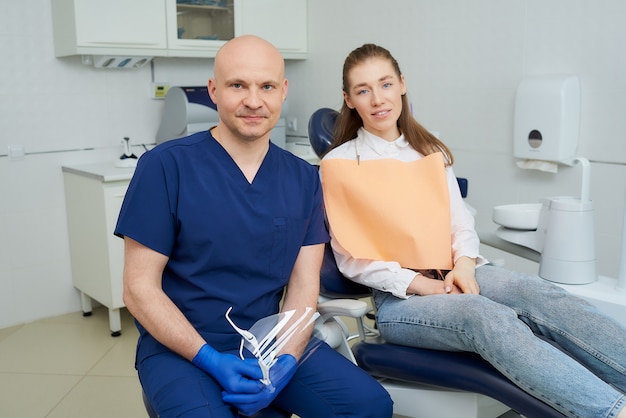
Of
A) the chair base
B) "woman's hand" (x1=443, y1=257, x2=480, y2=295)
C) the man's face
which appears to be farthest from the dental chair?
the man's face

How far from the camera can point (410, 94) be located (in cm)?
331

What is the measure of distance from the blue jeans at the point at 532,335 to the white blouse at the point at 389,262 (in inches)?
2.6

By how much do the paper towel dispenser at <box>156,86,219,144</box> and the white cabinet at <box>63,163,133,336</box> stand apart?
41 cm

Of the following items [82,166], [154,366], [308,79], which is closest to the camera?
[154,366]

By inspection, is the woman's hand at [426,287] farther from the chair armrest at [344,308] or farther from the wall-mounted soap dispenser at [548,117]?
the wall-mounted soap dispenser at [548,117]

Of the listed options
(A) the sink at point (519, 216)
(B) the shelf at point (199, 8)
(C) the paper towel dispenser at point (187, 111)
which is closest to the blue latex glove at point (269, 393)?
(A) the sink at point (519, 216)

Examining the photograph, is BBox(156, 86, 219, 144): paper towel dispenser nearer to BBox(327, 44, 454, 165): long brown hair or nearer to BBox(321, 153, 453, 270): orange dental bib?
BBox(327, 44, 454, 165): long brown hair

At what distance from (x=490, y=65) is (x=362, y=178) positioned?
1.36 meters

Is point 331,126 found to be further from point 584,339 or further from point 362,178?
point 584,339

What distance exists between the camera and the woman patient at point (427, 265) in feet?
4.72

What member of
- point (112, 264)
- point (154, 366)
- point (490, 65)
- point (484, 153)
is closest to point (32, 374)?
point (112, 264)

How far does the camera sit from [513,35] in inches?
109

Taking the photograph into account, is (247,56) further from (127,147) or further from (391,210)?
(127,147)

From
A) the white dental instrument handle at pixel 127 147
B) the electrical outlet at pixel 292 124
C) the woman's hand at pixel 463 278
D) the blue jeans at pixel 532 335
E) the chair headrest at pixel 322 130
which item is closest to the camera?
the blue jeans at pixel 532 335
